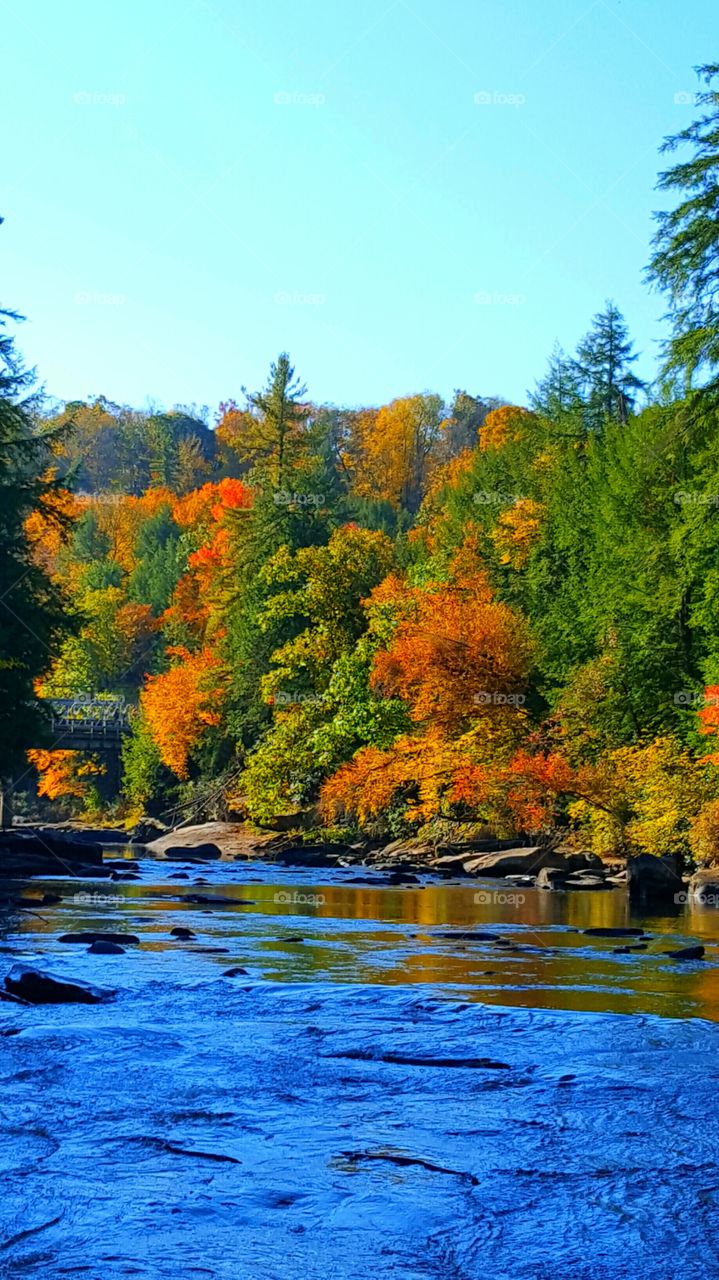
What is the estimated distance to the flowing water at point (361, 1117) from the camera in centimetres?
606

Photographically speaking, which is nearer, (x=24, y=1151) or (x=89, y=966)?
(x=24, y=1151)

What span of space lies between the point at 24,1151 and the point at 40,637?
29.7m

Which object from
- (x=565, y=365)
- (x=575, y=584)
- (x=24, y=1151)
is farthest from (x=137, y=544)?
(x=24, y=1151)

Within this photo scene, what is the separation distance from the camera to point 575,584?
154 ft

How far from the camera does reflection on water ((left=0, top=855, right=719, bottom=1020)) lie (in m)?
14.0

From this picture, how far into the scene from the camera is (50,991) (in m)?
12.3

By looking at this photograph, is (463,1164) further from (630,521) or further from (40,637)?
(630,521)
